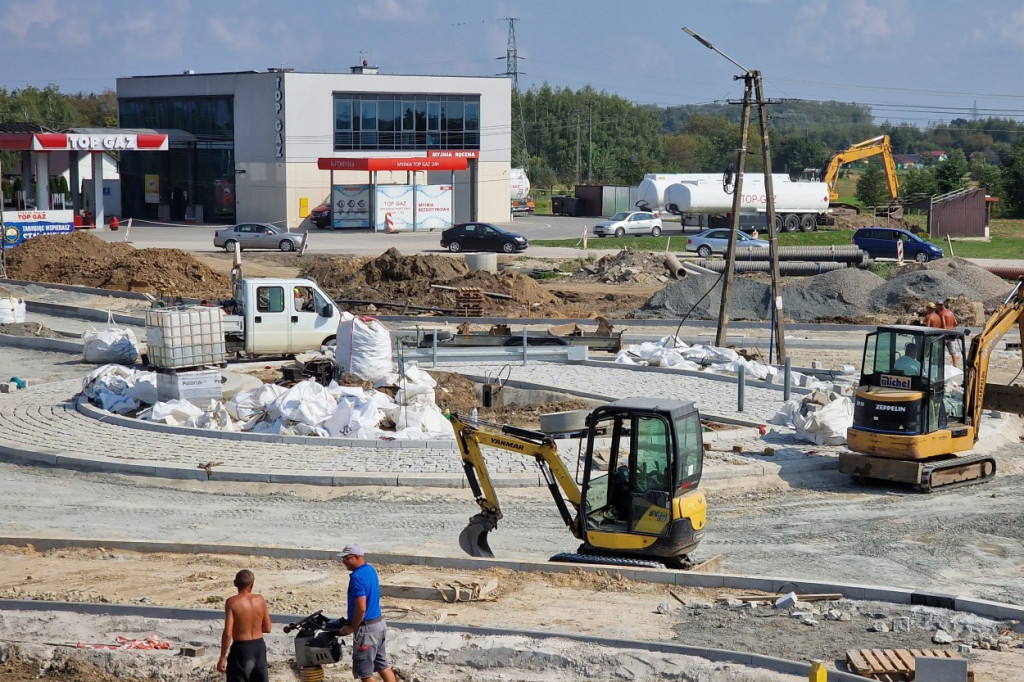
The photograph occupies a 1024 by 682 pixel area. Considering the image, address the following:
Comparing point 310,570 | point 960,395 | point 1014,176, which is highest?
point 1014,176

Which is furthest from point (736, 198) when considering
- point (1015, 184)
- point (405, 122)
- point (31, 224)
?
point (1015, 184)

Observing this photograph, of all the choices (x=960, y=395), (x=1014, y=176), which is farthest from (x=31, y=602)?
(x=1014, y=176)

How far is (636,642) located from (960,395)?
9.03 m

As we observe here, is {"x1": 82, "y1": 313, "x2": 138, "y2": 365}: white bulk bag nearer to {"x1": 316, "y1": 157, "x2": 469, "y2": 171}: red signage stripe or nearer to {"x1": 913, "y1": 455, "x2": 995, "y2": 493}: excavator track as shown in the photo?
{"x1": 913, "y1": 455, "x2": 995, "y2": 493}: excavator track

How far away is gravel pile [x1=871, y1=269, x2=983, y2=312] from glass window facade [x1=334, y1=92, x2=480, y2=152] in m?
36.4

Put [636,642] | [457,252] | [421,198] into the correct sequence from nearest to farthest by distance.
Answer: [636,642] → [457,252] → [421,198]

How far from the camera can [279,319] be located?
914 inches

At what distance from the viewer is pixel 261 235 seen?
49.2 meters

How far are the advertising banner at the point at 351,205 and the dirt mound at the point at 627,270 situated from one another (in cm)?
2274

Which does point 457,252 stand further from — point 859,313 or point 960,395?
point 960,395

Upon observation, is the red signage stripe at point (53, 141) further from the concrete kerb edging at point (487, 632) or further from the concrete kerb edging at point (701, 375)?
the concrete kerb edging at point (487, 632)

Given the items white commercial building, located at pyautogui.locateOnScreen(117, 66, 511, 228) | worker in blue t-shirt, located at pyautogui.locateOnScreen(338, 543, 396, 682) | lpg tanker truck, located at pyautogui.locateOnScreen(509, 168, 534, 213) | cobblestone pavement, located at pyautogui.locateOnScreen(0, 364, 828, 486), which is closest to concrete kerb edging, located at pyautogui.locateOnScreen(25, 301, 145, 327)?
cobblestone pavement, located at pyautogui.locateOnScreen(0, 364, 828, 486)

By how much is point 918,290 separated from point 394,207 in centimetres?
3355

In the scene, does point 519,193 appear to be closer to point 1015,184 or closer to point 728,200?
point 728,200
